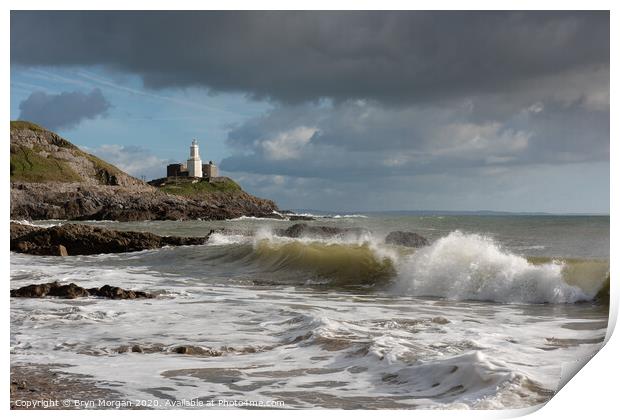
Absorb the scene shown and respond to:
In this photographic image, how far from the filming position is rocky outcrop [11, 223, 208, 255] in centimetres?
1385

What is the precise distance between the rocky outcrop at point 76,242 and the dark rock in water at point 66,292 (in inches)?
271

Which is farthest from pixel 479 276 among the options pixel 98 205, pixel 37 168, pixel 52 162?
pixel 52 162

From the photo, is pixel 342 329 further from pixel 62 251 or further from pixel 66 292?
pixel 62 251

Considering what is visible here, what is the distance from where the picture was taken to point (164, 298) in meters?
7.57

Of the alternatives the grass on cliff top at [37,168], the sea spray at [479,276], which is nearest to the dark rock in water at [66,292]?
the sea spray at [479,276]

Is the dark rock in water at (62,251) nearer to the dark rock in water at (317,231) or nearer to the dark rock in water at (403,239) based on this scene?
the dark rock in water at (317,231)

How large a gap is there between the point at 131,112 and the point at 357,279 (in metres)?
5.10

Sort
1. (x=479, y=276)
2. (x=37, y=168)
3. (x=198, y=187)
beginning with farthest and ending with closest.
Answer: (x=198, y=187)
(x=37, y=168)
(x=479, y=276)

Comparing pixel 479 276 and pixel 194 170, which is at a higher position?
pixel 194 170

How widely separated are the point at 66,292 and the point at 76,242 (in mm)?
7648

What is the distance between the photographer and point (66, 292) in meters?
7.20

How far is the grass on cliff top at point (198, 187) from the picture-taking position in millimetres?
65375

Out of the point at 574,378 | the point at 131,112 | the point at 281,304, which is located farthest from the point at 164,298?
the point at 574,378
